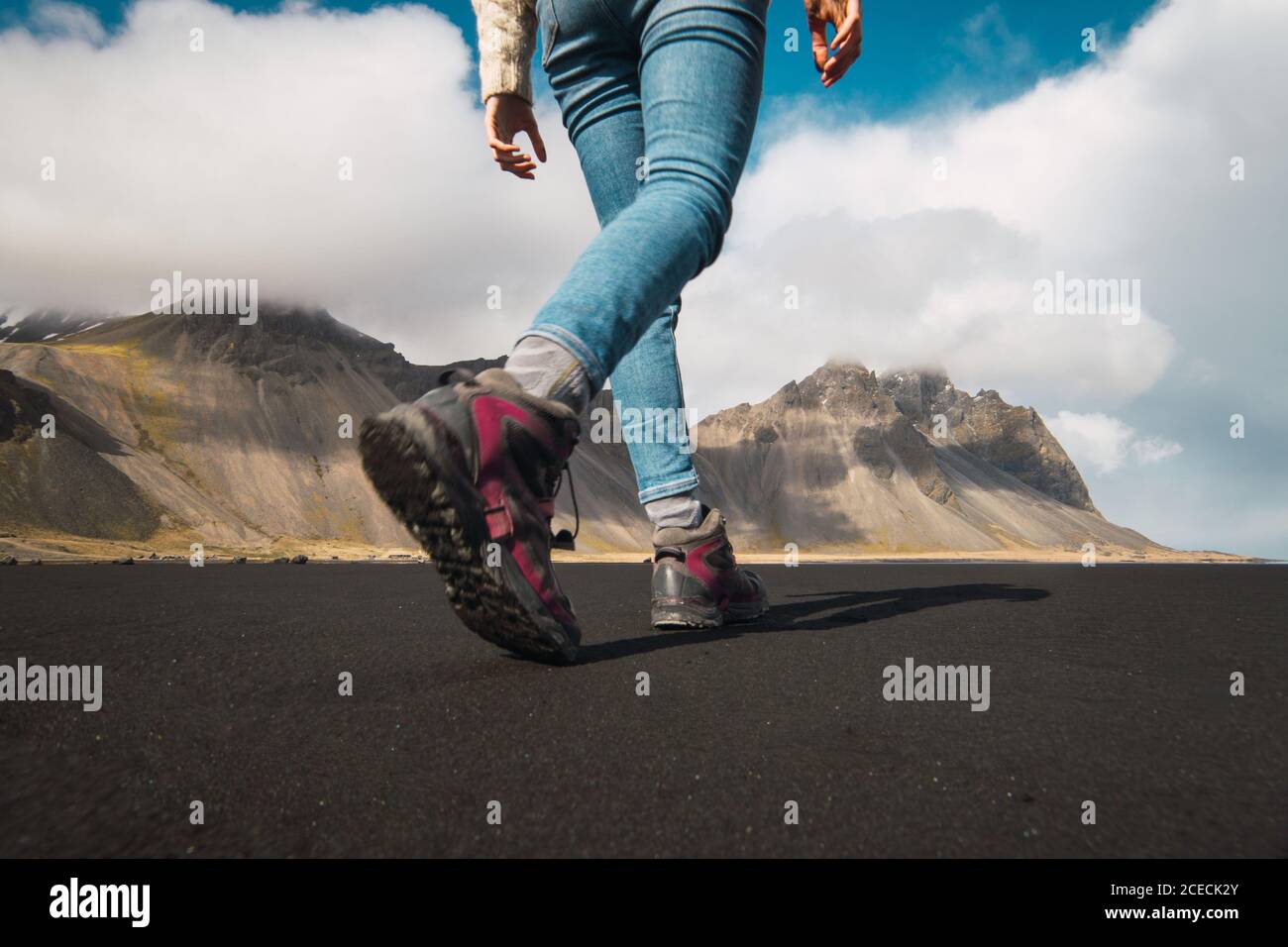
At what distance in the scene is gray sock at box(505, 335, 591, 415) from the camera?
136cm

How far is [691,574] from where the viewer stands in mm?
2191

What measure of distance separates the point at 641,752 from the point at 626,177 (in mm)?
1733

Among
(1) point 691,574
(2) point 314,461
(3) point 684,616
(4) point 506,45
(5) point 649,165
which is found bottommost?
(3) point 684,616

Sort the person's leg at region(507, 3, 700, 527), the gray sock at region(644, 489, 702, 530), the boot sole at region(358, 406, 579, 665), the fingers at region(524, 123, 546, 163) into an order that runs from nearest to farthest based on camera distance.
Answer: the boot sole at region(358, 406, 579, 665) → the person's leg at region(507, 3, 700, 527) → the gray sock at region(644, 489, 702, 530) → the fingers at region(524, 123, 546, 163)

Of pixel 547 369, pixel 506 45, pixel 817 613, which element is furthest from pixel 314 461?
pixel 547 369

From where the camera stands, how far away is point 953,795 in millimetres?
835

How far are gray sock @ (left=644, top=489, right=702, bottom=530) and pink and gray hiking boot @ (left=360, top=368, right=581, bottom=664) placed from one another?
720 millimetres

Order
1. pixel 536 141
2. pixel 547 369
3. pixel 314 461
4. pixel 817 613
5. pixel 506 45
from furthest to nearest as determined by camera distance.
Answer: pixel 314 461
pixel 817 613
pixel 536 141
pixel 506 45
pixel 547 369

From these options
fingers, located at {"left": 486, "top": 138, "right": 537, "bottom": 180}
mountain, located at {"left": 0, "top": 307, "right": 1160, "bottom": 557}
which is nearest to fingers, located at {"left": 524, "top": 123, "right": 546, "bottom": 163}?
fingers, located at {"left": 486, "top": 138, "right": 537, "bottom": 180}

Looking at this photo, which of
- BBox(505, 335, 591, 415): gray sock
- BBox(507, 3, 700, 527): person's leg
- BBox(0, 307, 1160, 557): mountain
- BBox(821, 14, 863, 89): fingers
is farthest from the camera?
BBox(0, 307, 1160, 557): mountain

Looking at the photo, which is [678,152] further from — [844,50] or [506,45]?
[506,45]

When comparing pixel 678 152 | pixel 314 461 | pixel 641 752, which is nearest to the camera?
pixel 641 752

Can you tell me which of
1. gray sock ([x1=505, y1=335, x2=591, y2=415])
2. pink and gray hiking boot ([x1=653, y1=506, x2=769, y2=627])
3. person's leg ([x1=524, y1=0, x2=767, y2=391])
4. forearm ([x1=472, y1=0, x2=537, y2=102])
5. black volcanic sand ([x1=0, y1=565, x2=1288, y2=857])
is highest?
forearm ([x1=472, y1=0, x2=537, y2=102])

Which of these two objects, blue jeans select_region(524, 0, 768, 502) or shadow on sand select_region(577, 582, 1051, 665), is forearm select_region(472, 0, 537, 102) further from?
shadow on sand select_region(577, 582, 1051, 665)
